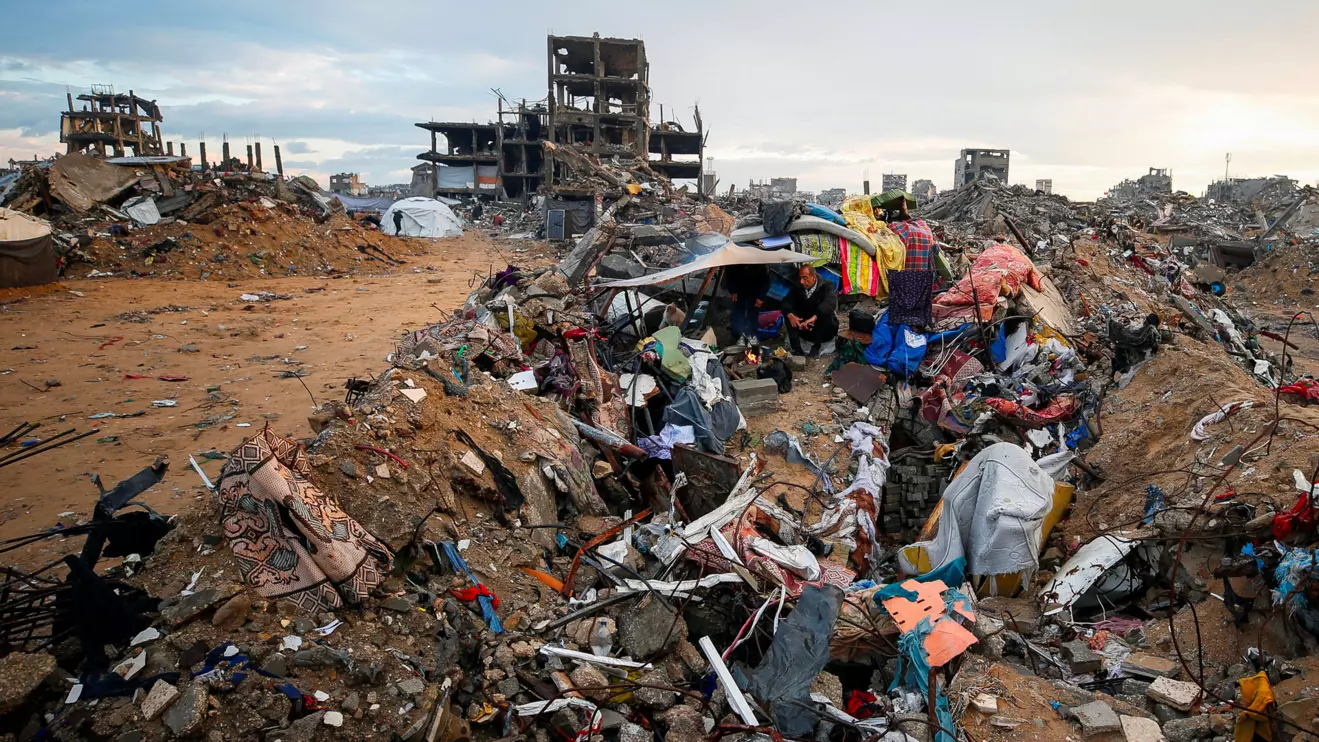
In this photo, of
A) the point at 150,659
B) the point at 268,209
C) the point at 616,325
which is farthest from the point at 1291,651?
the point at 268,209

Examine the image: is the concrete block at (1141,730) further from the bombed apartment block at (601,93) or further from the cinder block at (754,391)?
the bombed apartment block at (601,93)

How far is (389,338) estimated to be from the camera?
10.3m

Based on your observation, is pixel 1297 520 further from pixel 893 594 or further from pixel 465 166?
pixel 465 166

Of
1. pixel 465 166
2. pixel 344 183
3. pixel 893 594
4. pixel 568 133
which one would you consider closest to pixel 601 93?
pixel 568 133

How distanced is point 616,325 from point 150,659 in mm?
5829

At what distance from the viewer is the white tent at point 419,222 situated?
2500cm

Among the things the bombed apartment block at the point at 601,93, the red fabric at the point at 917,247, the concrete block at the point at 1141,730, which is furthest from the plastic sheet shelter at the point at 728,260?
the bombed apartment block at the point at 601,93

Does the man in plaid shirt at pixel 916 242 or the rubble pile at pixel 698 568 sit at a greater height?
the man in plaid shirt at pixel 916 242

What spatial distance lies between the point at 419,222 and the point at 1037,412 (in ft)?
75.8

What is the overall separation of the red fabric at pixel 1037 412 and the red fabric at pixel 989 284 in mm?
1475

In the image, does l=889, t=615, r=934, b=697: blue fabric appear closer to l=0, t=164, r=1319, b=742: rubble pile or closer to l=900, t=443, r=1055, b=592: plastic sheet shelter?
l=0, t=164, r=1319, b=742: rubble pile

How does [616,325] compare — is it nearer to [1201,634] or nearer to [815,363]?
[815,363]

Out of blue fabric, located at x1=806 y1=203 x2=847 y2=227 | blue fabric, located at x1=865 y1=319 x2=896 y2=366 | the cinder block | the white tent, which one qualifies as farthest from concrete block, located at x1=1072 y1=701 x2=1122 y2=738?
the white tent

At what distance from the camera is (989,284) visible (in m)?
7.85
